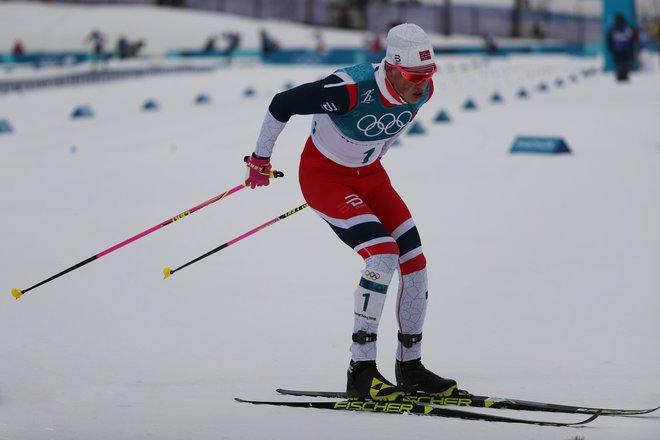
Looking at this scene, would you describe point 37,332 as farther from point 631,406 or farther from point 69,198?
point 69,198

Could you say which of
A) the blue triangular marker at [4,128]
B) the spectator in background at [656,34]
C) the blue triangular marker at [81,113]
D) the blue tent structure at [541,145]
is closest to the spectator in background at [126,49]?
the blue triangular marker at [81,113]

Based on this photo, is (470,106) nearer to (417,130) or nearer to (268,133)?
(417,130)

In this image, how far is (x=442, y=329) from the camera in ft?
20.3

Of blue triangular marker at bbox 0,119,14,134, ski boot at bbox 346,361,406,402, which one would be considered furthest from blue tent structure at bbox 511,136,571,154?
ski boot at bbox 346,361,406,402

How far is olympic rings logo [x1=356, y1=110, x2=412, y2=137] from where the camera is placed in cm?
470

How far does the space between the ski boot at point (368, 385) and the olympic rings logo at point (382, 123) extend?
3.49 ft

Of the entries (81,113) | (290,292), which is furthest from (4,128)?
(290,292)

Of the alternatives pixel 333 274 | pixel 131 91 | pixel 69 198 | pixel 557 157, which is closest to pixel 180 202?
pixel 69 198

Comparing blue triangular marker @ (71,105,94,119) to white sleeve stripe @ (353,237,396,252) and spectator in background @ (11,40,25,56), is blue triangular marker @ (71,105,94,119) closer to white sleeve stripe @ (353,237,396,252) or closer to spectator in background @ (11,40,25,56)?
white sleeve stripe @ (353,237,396,252)

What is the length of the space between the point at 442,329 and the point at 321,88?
214 cm

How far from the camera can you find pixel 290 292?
23.5 feet

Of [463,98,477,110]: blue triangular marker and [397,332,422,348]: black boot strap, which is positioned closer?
[397,332,422,348]: black boot strap

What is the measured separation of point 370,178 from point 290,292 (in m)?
2.38

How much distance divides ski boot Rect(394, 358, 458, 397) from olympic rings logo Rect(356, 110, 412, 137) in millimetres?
1097
